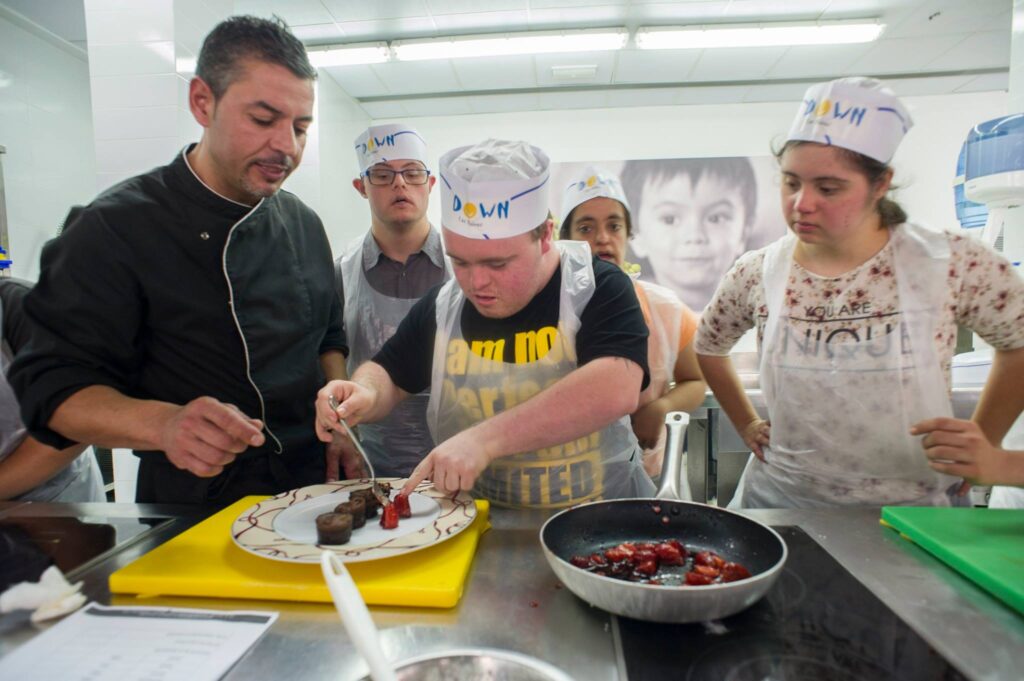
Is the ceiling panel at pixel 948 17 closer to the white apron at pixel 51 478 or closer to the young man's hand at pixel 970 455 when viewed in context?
A: the young man's hand at pixel 970 455

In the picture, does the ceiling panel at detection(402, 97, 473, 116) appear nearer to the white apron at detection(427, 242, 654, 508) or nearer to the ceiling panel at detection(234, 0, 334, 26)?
the ceiling panel at detection(234, 0, 334, 26)

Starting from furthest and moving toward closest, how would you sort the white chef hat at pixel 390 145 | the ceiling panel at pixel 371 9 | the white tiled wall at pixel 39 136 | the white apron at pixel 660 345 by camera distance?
the white tiled wall at pixel 39 136, the ceiling panel at pixel 371 9, the white chef hat at pixel 390 145, the white apron at pixel 660 345

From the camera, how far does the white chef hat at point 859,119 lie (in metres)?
1.54

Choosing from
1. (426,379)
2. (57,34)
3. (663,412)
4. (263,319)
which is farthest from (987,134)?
(57,34)

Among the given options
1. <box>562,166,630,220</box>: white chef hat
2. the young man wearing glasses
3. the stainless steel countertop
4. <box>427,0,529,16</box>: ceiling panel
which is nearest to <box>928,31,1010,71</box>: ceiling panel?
<box>427,0,529,16</box>: ceiling panel

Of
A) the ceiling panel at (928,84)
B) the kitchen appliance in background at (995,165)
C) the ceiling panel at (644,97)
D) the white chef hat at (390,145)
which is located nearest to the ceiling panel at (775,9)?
the ceiling panel at (644,97)

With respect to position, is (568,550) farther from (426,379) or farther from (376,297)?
(376,297)

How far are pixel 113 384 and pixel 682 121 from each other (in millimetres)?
6004

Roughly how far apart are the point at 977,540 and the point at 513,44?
4741 mm

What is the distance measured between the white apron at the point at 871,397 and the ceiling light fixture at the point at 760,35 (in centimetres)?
377

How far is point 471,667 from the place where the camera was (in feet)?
2.43

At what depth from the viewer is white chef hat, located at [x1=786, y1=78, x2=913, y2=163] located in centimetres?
154

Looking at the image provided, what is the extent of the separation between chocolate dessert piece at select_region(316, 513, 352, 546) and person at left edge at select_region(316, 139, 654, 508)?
0.16 m

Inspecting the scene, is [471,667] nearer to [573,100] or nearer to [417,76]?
[417,76]
